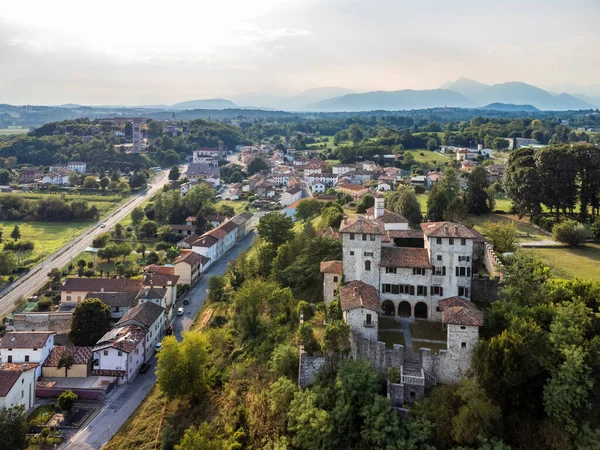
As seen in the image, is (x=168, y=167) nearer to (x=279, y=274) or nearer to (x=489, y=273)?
(x=279, y=274)

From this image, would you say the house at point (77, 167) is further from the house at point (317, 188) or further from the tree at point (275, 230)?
the tree at point (275, 230)

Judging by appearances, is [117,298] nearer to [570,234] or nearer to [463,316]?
[463,316]

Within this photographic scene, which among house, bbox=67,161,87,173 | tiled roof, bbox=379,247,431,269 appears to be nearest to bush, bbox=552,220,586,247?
tiled roof, bbox=379,247,431,269

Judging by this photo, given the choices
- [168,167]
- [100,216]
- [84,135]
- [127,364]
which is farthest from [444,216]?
[84,135]

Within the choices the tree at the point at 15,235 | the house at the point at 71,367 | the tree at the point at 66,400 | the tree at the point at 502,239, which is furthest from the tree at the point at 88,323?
the tree at the point at 15,235

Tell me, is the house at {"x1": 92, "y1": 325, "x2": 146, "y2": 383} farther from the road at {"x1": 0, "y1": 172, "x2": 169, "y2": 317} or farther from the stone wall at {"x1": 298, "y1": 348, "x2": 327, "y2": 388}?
the road at {"x1": 0, "y1": 172, "x2": 169, "y2": 317}
